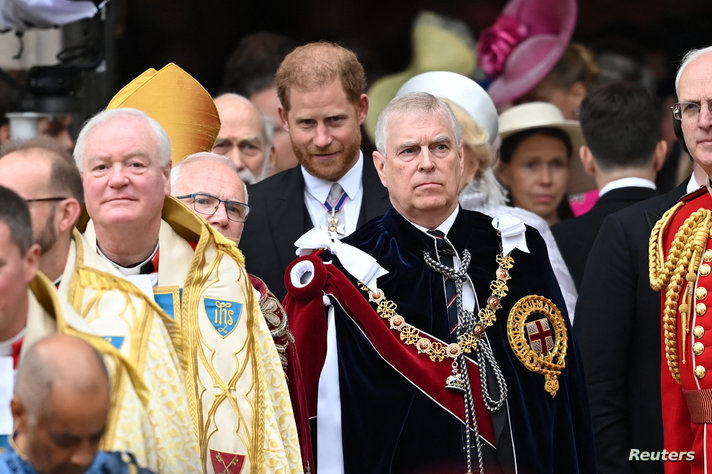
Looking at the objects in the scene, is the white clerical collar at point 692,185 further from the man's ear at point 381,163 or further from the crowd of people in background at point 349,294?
the man's ear at point 381,163

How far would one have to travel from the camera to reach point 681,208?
600 centimetres

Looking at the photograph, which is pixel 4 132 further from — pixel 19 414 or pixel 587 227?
pixel 19 414

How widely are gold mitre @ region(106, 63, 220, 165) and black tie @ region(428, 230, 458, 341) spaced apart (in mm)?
1058

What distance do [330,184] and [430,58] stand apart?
9.74ft

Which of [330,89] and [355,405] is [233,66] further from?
[355,405]

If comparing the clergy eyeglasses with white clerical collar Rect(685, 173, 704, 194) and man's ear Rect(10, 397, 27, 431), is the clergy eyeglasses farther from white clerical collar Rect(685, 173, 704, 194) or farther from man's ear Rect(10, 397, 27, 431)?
white clerical collar Rect(685, 173, 704, 194)

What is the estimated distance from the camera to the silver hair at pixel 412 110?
6121 mm

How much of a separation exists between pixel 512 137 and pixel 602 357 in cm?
261

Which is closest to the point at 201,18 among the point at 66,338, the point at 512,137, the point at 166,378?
the point at 512,137

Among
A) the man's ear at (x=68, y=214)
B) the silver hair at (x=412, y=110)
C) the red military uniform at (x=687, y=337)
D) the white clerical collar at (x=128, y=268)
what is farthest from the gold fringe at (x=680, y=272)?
the man's ear at (x=68, y=214)

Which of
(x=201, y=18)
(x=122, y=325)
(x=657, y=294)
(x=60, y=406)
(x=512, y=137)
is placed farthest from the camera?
(x=201, y=18)

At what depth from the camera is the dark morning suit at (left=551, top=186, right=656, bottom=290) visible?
291 inches

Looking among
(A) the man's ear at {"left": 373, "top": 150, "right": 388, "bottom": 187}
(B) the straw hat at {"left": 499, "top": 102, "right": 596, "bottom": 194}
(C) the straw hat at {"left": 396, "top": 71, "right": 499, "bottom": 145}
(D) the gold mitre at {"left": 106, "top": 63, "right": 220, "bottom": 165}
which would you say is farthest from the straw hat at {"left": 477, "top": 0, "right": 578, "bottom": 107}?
(A) the man's ear at {"left": 373, "top": 150, "right": 388, "bottom": 187}

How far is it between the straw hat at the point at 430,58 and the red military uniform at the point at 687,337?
3.75 metres
